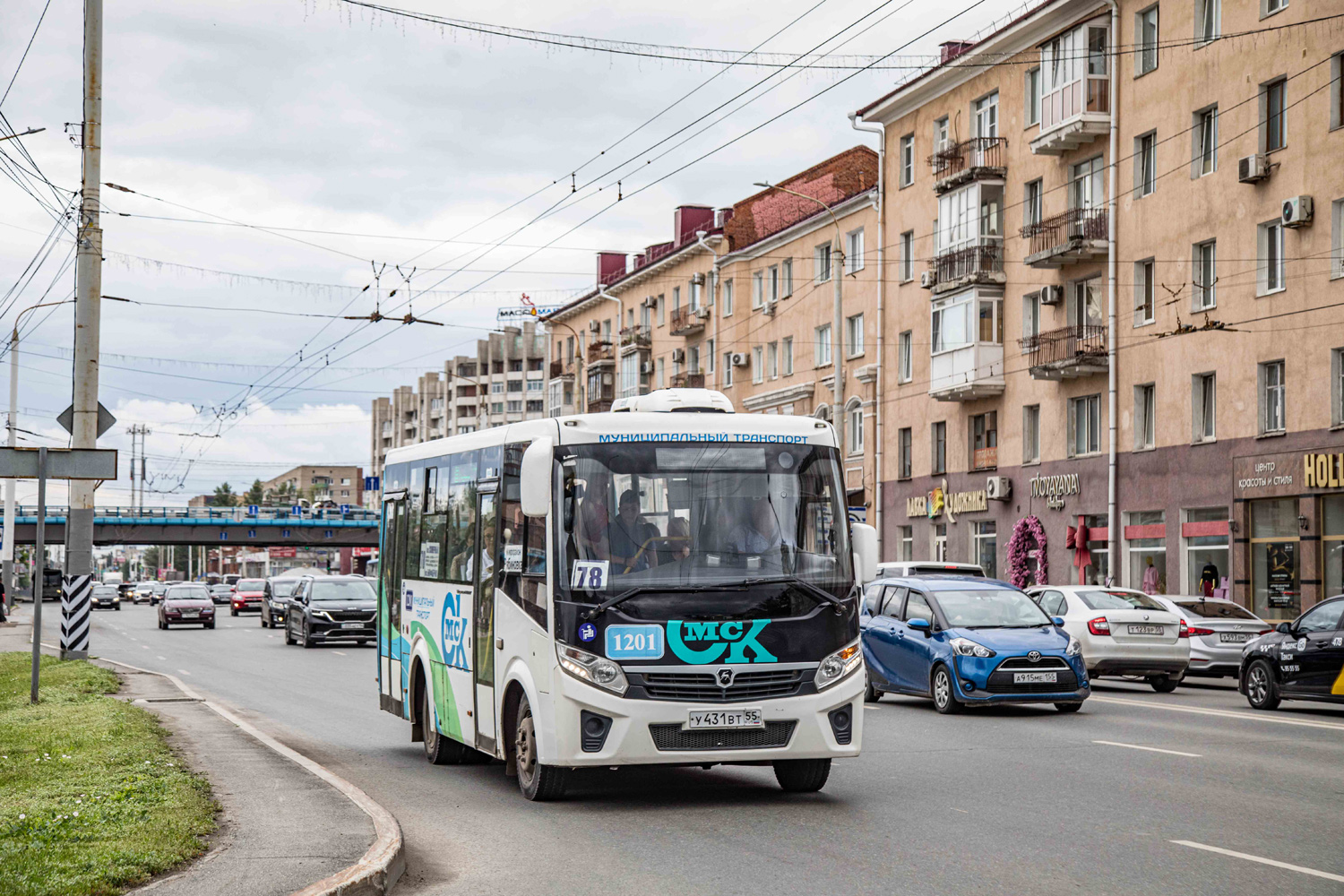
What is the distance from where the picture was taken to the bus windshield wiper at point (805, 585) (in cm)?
1088

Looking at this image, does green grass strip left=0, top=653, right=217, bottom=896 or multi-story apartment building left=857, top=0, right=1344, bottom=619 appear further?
multi-story apartment building left=857, top=0, right=1344, bottom=619

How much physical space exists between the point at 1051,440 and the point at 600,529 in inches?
1277

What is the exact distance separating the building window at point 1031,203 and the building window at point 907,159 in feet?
23.0

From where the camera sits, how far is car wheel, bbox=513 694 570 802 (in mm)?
11000

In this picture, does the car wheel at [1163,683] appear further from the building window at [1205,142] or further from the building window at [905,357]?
the building window at [905,357]

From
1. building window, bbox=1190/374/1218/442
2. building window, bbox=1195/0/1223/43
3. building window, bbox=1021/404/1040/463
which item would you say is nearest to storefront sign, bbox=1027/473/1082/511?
building window, bbox=1021/404/1040/463

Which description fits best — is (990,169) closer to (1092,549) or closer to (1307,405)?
(1092,549)

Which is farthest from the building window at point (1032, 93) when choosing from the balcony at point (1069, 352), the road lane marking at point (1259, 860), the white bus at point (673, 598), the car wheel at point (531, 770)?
the road lane marking at point (1259, 860)

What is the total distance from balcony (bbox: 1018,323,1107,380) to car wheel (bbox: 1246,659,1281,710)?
1963 cm

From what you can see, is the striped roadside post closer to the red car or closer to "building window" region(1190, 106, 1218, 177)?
"building window" region(1190, 106, 1218, 177)

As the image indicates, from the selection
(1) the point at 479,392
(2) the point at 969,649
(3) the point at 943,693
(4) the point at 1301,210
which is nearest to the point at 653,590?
(2) the point at 969,649

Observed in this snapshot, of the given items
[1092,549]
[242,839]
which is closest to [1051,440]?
[1092,549]

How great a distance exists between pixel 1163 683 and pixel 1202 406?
13.3 meters

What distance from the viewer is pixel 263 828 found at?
29.7 feet
